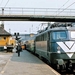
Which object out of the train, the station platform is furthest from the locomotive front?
the station platform

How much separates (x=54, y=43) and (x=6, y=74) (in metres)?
4.10

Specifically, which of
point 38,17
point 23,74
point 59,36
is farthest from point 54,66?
point 38,17

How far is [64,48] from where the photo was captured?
1694 centimetres

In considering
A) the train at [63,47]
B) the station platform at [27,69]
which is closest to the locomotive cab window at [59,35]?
the train at [63,47]

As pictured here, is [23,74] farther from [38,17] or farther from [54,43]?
[38,17]

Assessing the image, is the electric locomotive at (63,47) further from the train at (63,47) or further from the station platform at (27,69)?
the station platform at (27,69)

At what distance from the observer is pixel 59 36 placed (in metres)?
17.6

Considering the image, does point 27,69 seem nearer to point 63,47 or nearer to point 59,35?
point 63,47

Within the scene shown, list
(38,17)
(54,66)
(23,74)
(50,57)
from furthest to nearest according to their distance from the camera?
(38,17) < (54,66) < (50,57) < (23,74)

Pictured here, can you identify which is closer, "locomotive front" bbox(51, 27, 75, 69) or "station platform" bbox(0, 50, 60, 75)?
"station platform" bbox(0, 50, 60, 75)

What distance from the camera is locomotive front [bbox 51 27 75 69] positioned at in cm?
1689

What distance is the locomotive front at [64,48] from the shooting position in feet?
55.4

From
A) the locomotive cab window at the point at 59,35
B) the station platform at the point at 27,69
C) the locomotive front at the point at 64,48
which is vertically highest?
the locomotive cab window at the point at 59,35

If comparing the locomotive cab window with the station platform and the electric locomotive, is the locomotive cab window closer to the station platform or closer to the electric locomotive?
the electric locomotive
